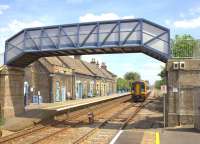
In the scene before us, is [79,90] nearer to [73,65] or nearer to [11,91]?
[73,65]

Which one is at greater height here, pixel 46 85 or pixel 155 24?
pixel 155 24

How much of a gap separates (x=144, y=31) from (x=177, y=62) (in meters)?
2.97

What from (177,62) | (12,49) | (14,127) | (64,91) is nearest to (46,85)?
(64,91)

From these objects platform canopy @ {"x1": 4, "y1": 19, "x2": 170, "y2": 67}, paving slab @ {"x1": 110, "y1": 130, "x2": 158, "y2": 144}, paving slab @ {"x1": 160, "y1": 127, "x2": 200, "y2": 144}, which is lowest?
paving slab @ {"x1": 110, "y1": 130, "x2": 158, "y2": 144}

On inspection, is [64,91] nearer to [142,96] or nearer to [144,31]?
[142,96]

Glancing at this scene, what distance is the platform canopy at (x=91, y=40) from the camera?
75.2ft

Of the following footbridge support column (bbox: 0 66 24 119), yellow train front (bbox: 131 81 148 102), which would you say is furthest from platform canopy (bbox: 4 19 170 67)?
yellow train front (bbox: 131 81 148 102)

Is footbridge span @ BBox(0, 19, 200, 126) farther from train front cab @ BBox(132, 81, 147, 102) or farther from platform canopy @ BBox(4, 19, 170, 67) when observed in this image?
train front cab @ BBox(132, 81, 147, 102)

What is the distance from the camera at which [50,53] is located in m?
26.4

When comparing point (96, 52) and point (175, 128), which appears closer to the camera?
point (175, 128)

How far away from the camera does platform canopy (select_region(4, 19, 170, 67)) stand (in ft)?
75.2

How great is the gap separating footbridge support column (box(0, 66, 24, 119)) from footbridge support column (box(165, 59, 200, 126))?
12105mm

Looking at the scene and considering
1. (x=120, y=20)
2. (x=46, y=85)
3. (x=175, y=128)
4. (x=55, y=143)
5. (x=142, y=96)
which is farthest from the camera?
(x=142, y=96)

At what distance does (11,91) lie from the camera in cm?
2712
